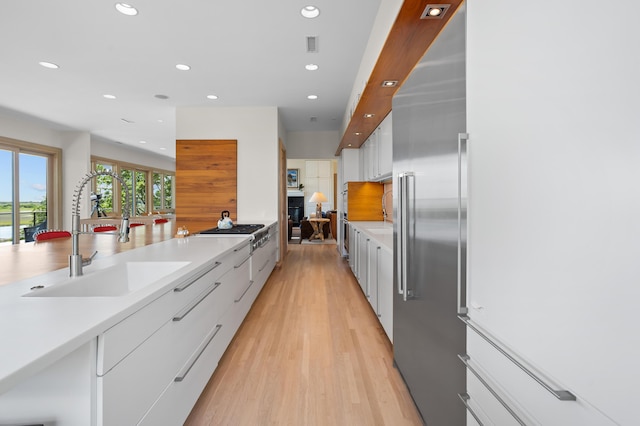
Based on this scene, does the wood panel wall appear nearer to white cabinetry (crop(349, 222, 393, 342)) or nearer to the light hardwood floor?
the light hardwood floor

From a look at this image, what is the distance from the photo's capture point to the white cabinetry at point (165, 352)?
3.24ft

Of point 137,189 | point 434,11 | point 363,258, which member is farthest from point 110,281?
point 137,189

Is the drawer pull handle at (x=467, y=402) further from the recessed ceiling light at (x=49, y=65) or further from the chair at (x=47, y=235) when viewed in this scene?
the recessed ceiling light at (x=49, y=65)

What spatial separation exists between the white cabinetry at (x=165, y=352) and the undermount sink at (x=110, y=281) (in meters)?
0.26

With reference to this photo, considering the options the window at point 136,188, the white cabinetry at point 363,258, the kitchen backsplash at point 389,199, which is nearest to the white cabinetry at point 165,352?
the white cabinetry at point 363,258

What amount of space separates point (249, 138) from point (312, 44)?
247cm

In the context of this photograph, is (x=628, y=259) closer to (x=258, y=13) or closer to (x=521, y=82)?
(x=521, y=82)

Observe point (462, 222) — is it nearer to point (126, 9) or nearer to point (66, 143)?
point (126, 9)

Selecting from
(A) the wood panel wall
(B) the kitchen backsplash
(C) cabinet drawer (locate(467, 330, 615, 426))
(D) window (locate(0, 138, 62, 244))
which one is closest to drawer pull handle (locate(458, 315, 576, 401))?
(C) cabinet drawer (locate(467, 330, 615, 426))

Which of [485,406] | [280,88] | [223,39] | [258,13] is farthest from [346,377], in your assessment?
[280,88]

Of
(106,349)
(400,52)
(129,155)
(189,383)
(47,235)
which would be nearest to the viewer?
(106,349)

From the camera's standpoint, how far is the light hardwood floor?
180 centimetres

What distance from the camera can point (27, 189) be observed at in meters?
6.68

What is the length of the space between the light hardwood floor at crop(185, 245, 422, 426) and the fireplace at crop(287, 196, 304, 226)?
25.8 ft
